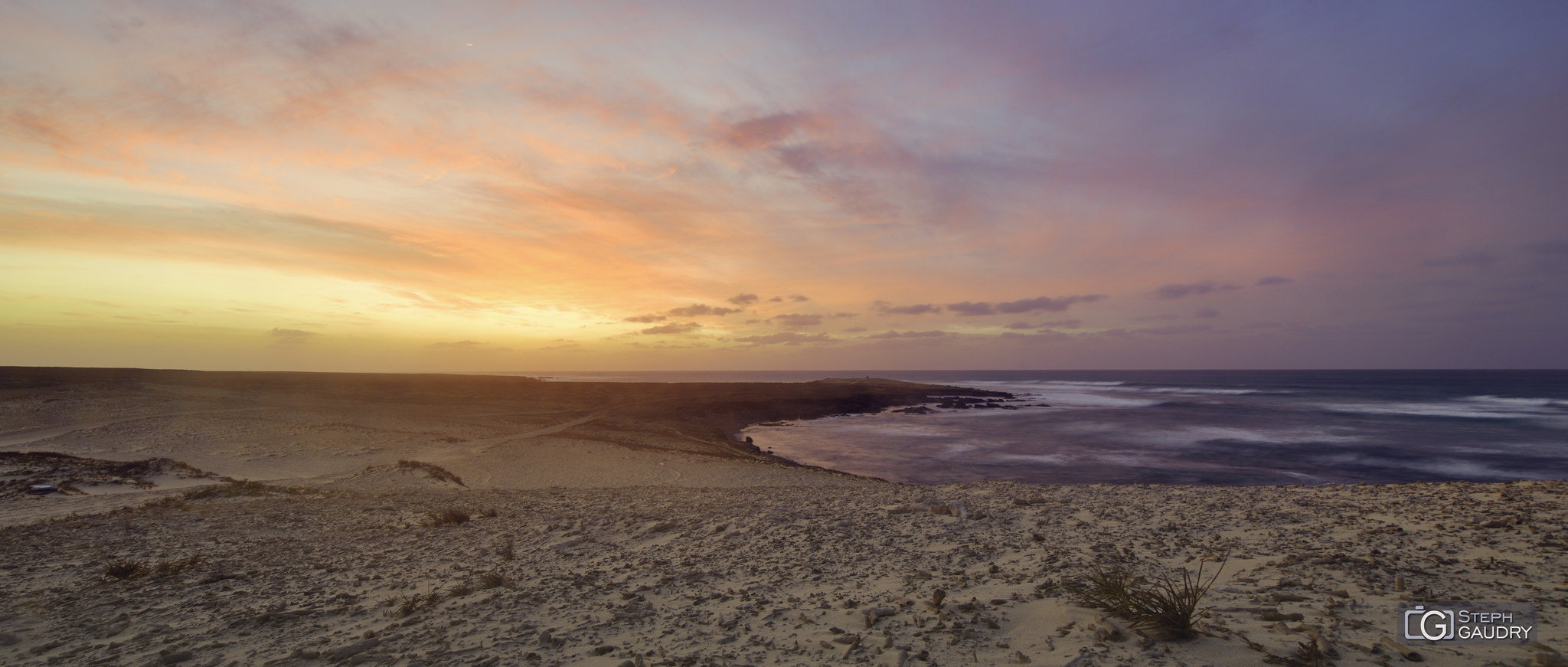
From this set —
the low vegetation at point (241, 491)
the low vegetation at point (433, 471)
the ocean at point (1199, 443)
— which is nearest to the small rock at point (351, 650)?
the low vegetation at point (241, 491)

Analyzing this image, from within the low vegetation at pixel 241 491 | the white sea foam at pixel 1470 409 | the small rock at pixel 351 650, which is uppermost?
the small rock at pixel 351 650

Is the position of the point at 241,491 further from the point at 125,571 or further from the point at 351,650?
the point at 351,650

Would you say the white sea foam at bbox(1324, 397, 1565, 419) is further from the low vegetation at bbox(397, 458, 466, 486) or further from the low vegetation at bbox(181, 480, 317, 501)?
the low vegetation at bbox(181, 480, 317, 501)

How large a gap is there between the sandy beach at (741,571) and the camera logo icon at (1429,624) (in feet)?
0.48

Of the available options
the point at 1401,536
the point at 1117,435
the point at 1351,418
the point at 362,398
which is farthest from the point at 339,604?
the point at 1351,418

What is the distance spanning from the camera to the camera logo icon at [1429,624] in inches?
159

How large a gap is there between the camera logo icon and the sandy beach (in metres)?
0.15

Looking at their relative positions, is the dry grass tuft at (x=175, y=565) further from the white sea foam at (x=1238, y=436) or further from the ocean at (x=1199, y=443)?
the white sea foam at (x=1238, y=436)

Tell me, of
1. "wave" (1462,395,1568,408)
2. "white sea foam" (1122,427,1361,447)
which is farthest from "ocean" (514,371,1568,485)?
"wave" (1462,395,1568,408)

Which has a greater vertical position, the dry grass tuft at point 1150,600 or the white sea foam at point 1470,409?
the dry grass tuft at point 1150,600

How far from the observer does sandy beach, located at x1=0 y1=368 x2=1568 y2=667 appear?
441 cm

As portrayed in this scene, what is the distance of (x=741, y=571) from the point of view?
21.2 feet

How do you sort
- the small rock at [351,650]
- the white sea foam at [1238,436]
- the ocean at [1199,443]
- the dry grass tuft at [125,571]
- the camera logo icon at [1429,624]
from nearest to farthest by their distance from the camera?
the camera logo icon at [1429,624], the small rock at [351,650], the dry grass tuft at [125,571], the ocean at [1199,443], the white sea foam at [1238,436]

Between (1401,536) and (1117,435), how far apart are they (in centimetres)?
3394
